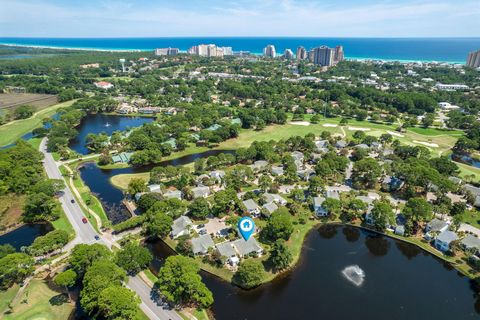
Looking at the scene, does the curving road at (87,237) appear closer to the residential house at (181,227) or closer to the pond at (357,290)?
the pond at (357,290)

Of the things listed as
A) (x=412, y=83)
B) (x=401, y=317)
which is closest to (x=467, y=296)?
(x=401, y=317)

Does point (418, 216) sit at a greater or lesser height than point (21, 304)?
greater

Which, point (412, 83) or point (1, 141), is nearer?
point (1, 141)

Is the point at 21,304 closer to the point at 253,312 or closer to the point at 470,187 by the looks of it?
the point at 253,312

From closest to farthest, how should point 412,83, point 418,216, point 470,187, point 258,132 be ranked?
point 418,216 < point 470,187 < point 258,132 < point 412,83

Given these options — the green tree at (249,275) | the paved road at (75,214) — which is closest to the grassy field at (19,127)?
the paved road at (75,214)
